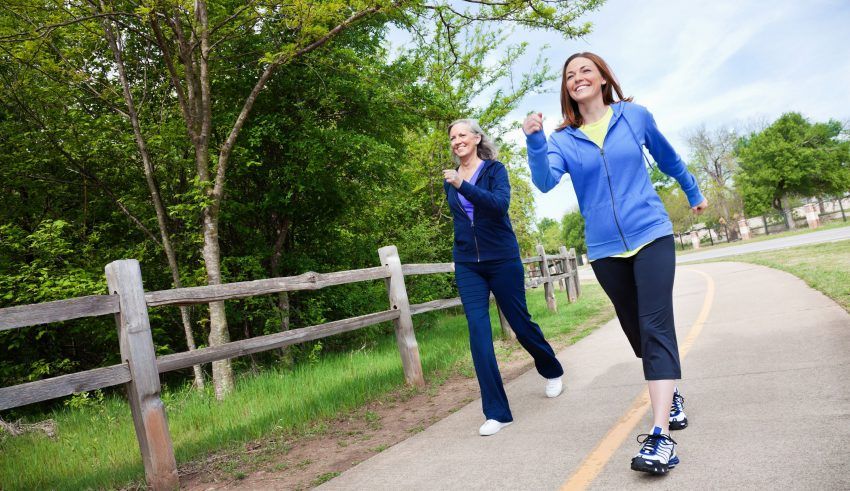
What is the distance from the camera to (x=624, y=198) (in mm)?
3316

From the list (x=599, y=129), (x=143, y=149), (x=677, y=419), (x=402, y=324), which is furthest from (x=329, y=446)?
(x=143, y=149)

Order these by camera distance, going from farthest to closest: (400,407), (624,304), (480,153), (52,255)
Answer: (52,255) → (400,407) → (480,153) → (624,304)

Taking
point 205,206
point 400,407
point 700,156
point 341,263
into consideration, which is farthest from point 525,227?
point 700,156

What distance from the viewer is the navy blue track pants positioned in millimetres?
4301

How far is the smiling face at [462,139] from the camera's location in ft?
14.8

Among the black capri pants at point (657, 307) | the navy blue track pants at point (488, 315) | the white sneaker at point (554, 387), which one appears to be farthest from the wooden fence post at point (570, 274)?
the black capri pants at point (657, 307)

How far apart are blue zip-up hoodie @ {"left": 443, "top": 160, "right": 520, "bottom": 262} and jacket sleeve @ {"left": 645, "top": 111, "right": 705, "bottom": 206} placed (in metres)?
1.09

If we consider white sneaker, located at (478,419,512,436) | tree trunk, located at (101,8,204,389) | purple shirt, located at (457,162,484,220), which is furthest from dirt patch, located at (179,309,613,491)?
tree trunk, located at (101,8,204,389)

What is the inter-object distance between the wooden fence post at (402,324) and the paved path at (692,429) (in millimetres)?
1049

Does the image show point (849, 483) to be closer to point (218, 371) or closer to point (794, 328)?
point (794, 328)

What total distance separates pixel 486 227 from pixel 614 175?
1.29 metres

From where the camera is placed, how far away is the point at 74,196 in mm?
10891

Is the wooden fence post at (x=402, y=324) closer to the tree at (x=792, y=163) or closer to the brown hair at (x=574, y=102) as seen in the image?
the brown hair at (x=574, y=102)

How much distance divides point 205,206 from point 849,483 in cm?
772
